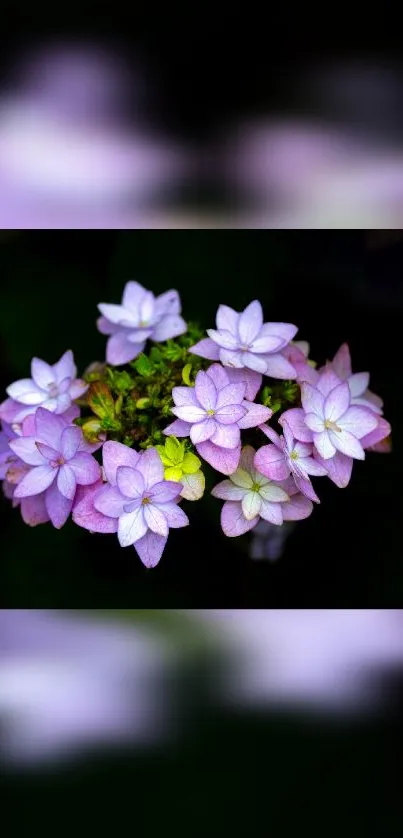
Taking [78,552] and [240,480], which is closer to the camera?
[240,480]

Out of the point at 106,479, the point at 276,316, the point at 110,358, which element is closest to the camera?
the point at 106,479

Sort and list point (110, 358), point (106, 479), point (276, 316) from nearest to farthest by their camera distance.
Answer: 1. point (106, 479)
2. point (110, 358)
3. point (276, 316)

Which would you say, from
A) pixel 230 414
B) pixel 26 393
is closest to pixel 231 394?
pixel 230 414

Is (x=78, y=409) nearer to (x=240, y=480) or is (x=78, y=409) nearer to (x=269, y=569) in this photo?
(x=240, y=480)

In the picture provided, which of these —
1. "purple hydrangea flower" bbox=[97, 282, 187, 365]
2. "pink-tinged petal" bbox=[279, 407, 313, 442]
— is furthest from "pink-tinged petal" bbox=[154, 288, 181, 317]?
"pink-tinged petal" bbox=[279, 407, 313, 442]

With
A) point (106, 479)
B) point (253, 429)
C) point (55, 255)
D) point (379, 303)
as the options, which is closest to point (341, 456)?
point (253, 429)

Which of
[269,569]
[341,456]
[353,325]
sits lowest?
[269,569]
